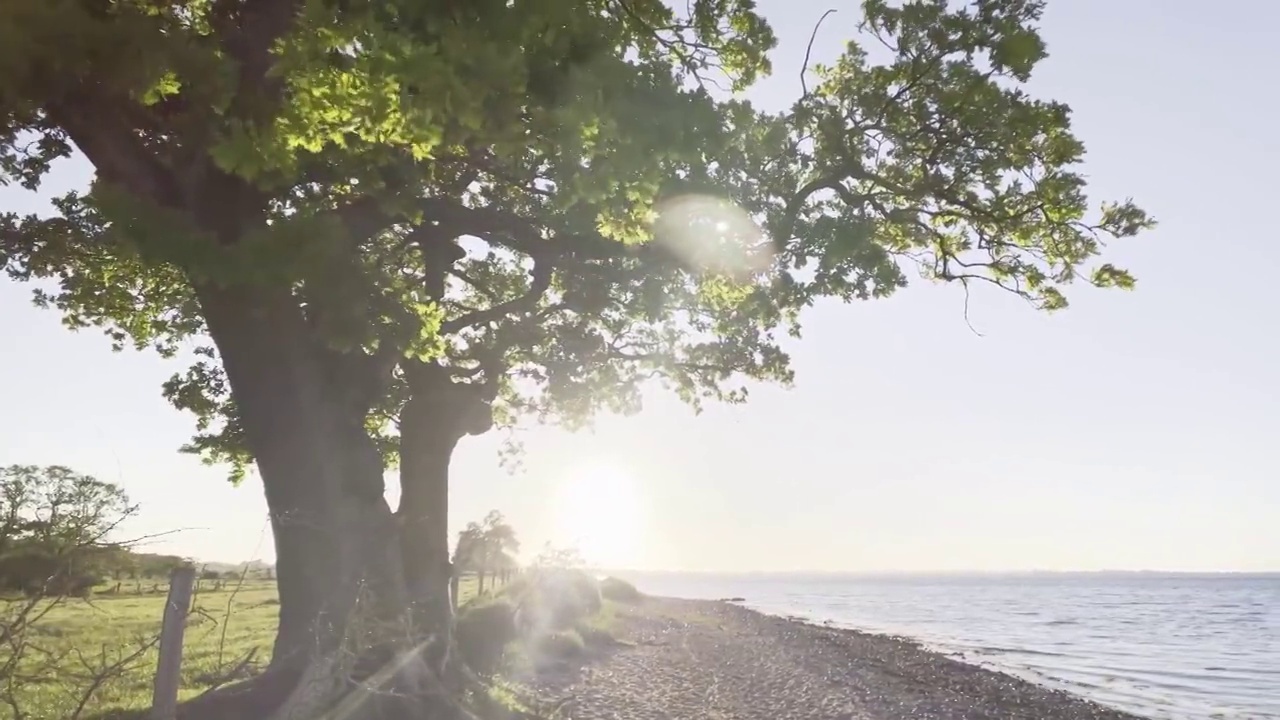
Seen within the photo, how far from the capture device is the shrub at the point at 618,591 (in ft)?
204

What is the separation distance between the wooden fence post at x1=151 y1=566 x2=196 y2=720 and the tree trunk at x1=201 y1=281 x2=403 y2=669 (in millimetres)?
2891

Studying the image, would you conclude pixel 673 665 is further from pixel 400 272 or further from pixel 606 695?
pixel 400 272

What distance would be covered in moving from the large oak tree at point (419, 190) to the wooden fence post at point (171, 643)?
7.37 feet

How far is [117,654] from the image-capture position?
1634 cm

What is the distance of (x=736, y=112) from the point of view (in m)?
9.66

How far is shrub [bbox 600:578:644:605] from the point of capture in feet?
204

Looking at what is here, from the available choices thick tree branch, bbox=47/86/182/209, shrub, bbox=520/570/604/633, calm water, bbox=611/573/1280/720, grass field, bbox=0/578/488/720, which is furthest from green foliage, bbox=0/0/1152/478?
calm water, bbox=611/573/1280/720

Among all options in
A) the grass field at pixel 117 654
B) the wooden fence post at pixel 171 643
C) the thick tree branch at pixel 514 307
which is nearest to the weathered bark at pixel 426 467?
the thick tree branch at pixel 514 307

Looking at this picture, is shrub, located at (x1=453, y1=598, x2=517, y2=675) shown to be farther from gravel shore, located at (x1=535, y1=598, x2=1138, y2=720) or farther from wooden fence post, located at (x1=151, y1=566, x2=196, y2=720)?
wooden fence post, located at (x1=151, y1=566, x2=196, y2=720)

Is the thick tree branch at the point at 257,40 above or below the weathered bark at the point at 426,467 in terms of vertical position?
above

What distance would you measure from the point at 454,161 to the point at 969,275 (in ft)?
23.8

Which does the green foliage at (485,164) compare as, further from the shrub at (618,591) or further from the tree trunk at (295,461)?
the shrub at (618,591)

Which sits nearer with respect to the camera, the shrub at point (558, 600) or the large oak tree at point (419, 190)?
the large oak tree at point (419, 190)

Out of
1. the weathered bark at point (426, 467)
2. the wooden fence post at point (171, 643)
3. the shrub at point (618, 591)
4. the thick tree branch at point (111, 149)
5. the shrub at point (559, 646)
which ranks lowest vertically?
the shrub at point (559, 646)
